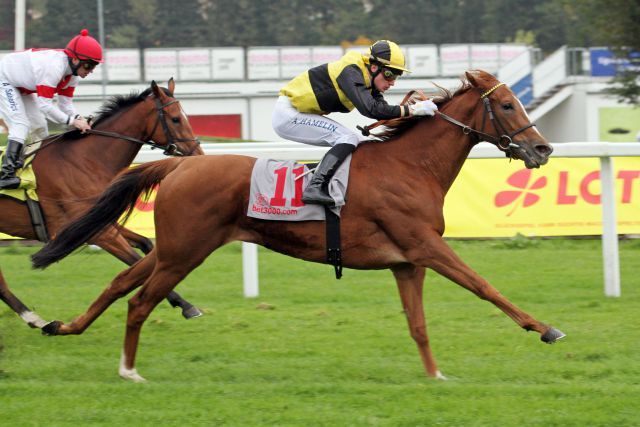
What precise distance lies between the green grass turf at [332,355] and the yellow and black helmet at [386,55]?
175 centimetres

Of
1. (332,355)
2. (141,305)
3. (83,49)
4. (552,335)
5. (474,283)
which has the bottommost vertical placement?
(332,355)

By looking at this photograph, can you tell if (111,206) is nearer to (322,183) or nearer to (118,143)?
(322,183)

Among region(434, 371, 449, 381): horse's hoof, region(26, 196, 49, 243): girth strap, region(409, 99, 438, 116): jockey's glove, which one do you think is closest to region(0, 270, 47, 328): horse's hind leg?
region(26, 196, 49, 243): girth strap

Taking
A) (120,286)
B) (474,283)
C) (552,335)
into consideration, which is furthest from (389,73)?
(120,286)

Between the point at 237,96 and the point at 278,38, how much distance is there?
2097 cm

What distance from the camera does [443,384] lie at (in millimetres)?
5613

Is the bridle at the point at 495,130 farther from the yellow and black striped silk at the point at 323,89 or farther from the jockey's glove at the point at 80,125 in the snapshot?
the jockey's glove at the point at 80,125

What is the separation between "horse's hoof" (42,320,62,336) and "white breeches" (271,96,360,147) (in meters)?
1.84

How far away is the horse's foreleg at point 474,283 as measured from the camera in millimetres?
5621

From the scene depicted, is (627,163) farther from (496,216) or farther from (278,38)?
(278,38)

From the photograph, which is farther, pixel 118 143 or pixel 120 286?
pixel 118 143

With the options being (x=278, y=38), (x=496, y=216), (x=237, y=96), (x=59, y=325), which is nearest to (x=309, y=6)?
(x=278, y=38)

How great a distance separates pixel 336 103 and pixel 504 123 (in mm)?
986

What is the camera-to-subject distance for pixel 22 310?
23.9 feet
